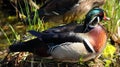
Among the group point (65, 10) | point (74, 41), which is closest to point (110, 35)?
point (74, 41)

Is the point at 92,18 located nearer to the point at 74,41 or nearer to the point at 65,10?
the point at 74,41

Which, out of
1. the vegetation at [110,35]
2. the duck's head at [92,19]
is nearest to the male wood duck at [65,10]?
the vegetation at [110,35]

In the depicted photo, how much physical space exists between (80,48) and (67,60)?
0.92 feet

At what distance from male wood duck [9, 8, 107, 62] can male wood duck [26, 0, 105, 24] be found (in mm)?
1687

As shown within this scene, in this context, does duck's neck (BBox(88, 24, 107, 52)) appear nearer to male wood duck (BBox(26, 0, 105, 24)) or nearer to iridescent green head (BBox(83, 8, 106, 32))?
iridescent green head (BBox(83, 8, 106, 32))

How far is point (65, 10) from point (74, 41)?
2041 mm

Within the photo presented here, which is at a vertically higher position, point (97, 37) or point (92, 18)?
point (92, 18)

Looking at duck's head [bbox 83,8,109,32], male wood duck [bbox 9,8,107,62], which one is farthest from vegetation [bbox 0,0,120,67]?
duck's head [bbox 83,8,109,32]

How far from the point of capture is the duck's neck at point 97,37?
480cm

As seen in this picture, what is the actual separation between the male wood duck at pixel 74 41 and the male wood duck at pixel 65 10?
1.69 metres

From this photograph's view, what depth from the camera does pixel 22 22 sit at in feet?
22.4

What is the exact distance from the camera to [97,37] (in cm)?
484

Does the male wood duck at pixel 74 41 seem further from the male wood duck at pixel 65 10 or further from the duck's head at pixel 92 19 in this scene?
the male wood duck at pixel 65 10

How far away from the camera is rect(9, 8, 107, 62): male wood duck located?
15.6 ft
